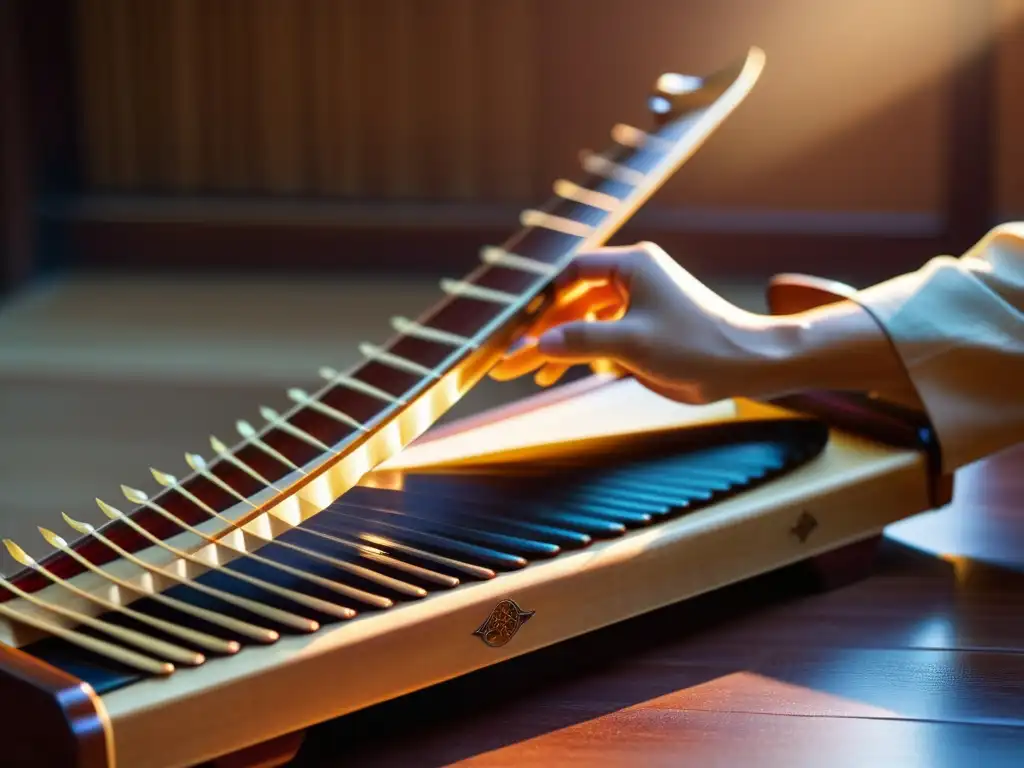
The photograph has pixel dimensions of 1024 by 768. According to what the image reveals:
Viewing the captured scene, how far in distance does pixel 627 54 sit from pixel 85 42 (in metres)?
1.21

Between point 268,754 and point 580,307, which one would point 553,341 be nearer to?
point 580,307

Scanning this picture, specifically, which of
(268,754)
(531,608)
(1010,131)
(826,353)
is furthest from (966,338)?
(1010,131)

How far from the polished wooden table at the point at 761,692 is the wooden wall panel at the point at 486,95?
1.92m

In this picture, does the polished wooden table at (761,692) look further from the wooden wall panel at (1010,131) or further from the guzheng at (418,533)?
the wooden wall panel at (1010,131)

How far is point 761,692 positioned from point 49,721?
1.17 feet

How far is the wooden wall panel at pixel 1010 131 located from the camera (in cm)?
253

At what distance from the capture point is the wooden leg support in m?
0.60

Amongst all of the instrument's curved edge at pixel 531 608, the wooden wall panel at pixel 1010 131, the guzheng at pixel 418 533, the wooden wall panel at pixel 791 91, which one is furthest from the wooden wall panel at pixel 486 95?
the instrument's curved edge at pixel 531 608

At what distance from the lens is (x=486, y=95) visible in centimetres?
289

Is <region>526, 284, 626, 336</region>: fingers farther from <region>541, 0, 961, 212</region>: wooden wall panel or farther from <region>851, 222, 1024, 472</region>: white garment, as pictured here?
<region>541, 0, 961, 212</region>: wooden wall panel

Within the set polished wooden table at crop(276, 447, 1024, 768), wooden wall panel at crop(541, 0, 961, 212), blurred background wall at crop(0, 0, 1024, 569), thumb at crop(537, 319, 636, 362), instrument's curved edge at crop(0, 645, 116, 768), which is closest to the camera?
instrument's curved edge at crop(0, 645, 116, 768)

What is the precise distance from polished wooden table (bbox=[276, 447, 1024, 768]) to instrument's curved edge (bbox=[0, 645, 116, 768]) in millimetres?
134

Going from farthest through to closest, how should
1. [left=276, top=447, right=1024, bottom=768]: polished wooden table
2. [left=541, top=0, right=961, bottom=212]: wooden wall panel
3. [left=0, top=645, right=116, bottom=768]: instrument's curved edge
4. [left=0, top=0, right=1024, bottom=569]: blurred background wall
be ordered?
[left=541, top=0, right=961, bottom=212]: wooden wall panel, [left=0, top=0, right=1024, bottom=569]: blurred background wall, [left=276, top=447, right=1024, bottom=768]: polished wooden table, [left=0, top=645, right=116, bottom=768]: instrument's curved edge

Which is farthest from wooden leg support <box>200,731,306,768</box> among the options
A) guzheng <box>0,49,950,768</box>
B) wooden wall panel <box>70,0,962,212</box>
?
wooden wall panel <box>70,0,962,212</box>
